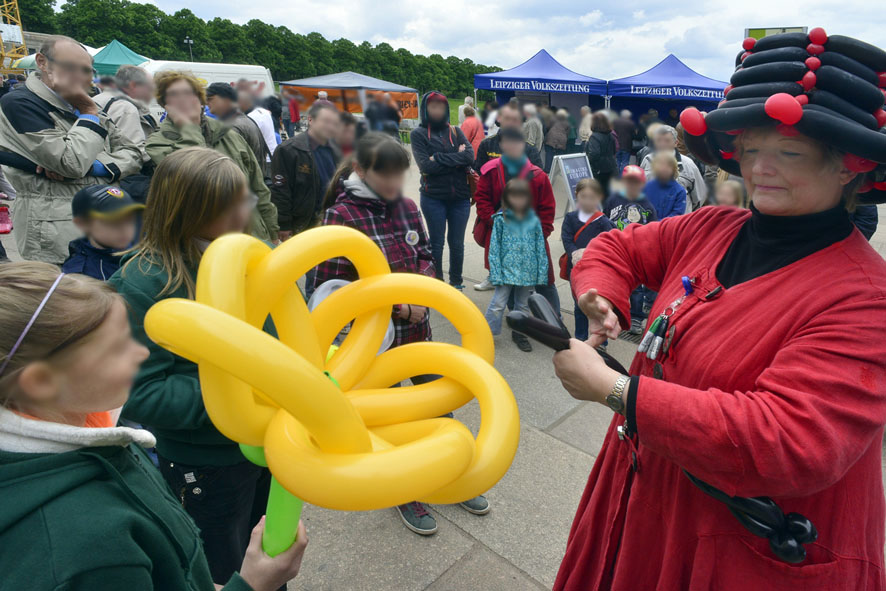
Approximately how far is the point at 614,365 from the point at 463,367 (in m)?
0.41

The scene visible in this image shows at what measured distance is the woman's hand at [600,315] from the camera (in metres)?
1.44

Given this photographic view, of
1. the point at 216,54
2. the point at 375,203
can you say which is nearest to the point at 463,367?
the point at 375,203

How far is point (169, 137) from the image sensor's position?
3510 mm

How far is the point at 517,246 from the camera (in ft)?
14.3

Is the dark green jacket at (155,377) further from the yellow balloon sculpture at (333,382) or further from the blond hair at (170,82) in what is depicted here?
the blond hair at (170,82)

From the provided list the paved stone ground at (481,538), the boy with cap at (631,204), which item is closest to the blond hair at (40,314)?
the paved stone ground at (481,538)

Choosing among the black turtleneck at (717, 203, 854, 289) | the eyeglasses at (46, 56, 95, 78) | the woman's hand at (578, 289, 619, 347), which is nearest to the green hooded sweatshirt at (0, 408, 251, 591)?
the woman's hand at (578, 289, 619, 347)

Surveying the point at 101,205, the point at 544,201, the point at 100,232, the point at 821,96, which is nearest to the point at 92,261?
the point at 100,232

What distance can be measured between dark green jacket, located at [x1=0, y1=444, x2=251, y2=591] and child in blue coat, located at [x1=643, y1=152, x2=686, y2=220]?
4.37 metres

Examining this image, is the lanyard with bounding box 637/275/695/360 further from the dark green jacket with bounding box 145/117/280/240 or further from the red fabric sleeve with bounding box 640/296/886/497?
the dark green jacket with bounding box 145/117/280/240

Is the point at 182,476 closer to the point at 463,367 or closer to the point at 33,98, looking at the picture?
the point at 463,367

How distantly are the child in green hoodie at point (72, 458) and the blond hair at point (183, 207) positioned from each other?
57cm

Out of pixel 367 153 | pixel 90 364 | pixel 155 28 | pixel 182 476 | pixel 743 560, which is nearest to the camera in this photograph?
pixel 90 364

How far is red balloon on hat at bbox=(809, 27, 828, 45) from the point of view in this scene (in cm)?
110
